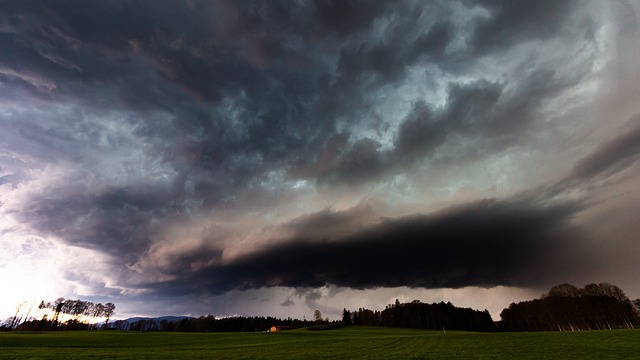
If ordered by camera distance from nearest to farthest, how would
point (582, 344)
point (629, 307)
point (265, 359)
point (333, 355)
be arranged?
point (265, 359) < point (333, 355) < point (582, 344) < point (629, 307)

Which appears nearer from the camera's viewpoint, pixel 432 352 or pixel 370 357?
pixel 370 357

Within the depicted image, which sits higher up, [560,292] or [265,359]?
[560,292]

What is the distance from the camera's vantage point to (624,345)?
53031mm

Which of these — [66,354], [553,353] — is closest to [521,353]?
[553,353]

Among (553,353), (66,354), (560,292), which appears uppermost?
(560,292)

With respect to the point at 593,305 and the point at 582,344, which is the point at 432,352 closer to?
the point at 582,344

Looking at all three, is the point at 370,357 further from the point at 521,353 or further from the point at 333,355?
the point at 521,353

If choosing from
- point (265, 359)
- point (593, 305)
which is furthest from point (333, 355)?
point (593, 305)

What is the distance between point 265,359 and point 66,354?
3238 centimetres

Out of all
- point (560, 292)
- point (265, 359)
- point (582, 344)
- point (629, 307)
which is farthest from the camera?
point (560, 292)

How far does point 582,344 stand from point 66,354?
85.0 m

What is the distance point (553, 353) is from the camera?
48156 mm

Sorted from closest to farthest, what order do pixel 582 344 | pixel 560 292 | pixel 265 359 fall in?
pixel 265 359, pixel 582 344, pixel 560 292

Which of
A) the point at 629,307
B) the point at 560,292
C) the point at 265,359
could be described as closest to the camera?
the point at 265,359
